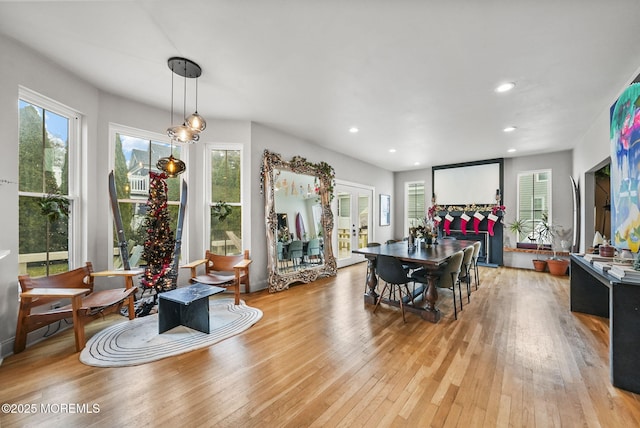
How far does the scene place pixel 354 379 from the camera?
6.56 feet

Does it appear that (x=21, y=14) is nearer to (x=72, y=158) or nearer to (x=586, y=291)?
(x=72, y=158)

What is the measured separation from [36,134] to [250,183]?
7.96 feet

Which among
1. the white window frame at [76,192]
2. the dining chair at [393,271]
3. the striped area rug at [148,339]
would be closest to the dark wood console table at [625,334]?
the dining chair at [393,271]

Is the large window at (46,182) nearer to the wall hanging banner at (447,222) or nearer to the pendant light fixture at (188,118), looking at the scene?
the pendant light fixture at (188,118)

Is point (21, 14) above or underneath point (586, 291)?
above

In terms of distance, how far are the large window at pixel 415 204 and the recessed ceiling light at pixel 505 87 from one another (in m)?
5.12

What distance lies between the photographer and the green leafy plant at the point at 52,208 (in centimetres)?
257

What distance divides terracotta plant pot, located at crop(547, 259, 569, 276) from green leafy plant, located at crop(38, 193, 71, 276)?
850 cm

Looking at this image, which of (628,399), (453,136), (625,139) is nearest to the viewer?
(628,399)

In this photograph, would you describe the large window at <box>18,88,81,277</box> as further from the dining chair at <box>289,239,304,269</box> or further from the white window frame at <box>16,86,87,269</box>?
the dining chair at <box>289,239,304,269</box>

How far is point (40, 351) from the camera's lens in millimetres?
2342

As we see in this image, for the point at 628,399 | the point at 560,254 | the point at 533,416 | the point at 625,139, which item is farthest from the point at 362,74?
the point at 560,254

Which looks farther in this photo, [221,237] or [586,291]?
[221,237]

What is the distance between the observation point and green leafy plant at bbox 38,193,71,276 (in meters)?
2.57
